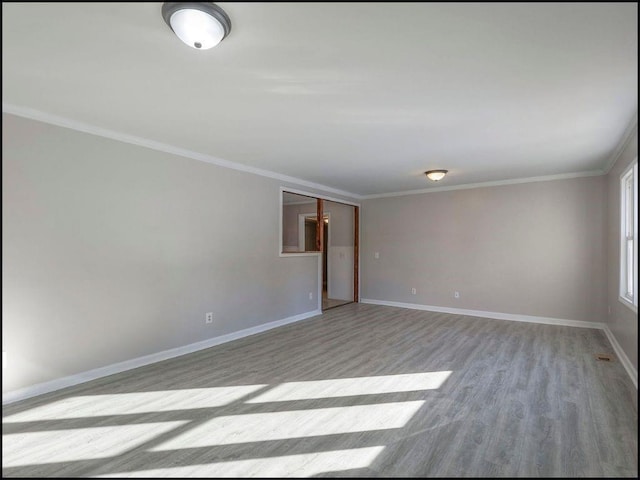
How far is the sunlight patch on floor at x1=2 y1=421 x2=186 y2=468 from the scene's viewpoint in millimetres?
1948

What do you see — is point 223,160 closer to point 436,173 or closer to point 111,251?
point 111,251

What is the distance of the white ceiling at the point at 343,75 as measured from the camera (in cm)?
164

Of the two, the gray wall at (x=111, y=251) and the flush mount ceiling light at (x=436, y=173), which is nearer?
the gray wall at (x=111, y=251)

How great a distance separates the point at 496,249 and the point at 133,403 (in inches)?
218

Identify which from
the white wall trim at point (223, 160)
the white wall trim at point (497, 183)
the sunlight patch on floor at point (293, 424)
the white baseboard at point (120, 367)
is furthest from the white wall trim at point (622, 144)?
the white baseboard at point (120, 367)

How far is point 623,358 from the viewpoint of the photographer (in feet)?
11.3

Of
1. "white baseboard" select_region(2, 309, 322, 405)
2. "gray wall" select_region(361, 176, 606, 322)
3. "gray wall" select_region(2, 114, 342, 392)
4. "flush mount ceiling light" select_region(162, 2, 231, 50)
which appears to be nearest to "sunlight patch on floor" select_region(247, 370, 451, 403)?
"white baseboard" select_region(2, 309, 322, 405)

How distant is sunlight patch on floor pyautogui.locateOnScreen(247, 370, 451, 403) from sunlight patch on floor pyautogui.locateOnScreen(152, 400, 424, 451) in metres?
0.24

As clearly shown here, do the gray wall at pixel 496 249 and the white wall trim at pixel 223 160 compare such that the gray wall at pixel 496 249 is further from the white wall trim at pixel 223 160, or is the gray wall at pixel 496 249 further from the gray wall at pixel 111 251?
the gray wall at pixel 111 251

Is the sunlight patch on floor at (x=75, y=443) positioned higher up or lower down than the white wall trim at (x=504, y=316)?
lower down

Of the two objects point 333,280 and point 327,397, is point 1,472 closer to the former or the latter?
point 327,397

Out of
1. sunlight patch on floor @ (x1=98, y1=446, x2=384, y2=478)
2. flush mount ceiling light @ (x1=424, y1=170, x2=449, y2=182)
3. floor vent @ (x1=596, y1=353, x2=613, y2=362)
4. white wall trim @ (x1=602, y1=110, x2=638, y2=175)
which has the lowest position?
sunlight patch on floor @ (x1=98, y1=446, x2=384, y2=478)

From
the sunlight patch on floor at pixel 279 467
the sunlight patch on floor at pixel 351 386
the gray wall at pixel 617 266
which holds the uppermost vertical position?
the gray wall at pixel 617 266

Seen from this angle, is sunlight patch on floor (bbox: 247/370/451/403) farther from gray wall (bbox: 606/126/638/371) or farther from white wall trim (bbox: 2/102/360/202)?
white wall trim (bbox: 2/102/360/202)
